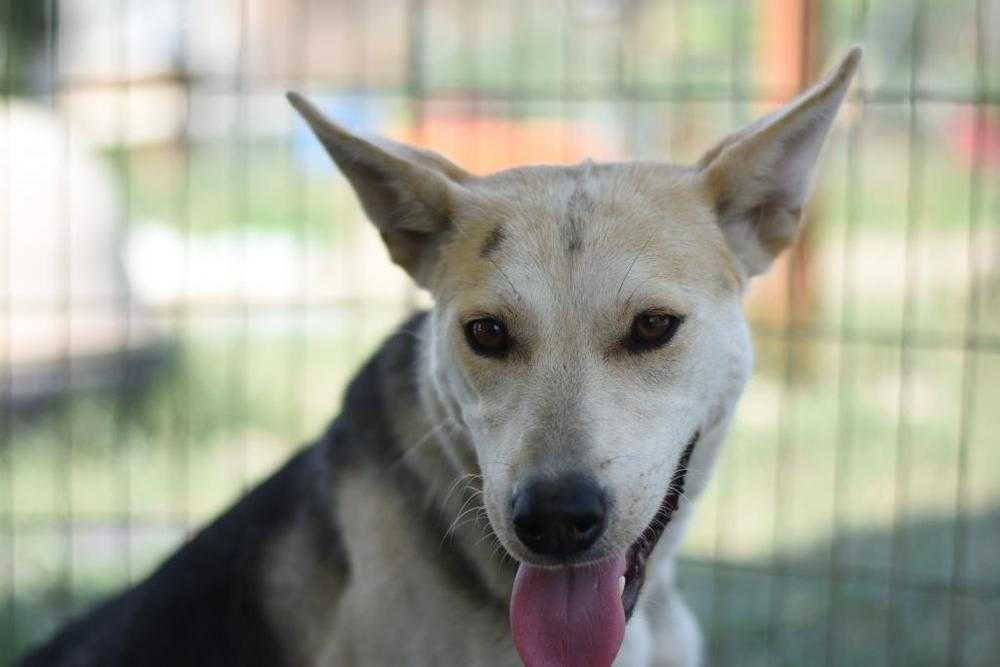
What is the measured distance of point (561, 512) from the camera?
101 inches

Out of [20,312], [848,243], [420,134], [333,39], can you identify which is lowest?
[20,312]

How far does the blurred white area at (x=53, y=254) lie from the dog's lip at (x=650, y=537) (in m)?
4.62

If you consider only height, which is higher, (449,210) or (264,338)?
(449,210)

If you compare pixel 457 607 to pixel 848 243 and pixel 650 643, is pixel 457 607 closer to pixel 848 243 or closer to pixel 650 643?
pixel 650 643

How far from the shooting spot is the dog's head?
8.75 feet

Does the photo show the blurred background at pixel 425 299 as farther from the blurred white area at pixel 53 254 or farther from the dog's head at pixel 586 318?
the dog's head at pixel 586 318

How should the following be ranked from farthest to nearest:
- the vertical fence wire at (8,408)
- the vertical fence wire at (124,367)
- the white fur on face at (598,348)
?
the vertical fence wire at (124,367) → the vertical fence wire at (8,408) → the white fur on face at (598,348)

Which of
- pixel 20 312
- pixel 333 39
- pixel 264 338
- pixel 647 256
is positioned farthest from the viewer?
pixel 333 39

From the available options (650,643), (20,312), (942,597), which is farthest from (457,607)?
(20,312)

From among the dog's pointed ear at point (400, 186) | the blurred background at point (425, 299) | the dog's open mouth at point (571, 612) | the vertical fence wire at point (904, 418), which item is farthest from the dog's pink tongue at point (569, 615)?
the vertical fence wire at point (904, 418)

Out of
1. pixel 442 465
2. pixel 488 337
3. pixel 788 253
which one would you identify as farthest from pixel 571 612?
pixel 788 253

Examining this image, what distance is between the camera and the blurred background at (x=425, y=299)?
5.53 m

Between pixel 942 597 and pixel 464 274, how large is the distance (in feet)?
10.6

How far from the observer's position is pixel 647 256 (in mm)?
2922
